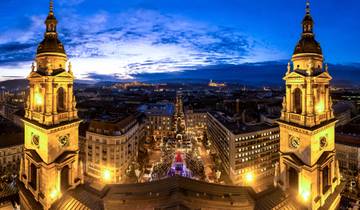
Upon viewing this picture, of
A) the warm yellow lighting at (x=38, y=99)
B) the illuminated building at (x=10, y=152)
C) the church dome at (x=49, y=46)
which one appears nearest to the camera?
the warm yellow lighting at (x=38, y=99)

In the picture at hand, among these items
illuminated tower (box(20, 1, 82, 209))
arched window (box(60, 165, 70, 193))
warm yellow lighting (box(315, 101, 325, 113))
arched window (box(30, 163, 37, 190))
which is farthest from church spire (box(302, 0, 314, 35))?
arched window (box(30, 163, 37, 190))

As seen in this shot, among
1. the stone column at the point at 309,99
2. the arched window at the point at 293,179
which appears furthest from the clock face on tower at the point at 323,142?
the arched window at the point at 293,179

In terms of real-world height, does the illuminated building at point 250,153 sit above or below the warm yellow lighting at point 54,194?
below

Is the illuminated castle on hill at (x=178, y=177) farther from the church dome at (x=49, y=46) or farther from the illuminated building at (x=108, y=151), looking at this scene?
the illuminated building at (x=108, y=151)

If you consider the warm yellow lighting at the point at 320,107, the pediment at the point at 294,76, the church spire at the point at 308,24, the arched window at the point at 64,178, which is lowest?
the arched window at the point at 64,178

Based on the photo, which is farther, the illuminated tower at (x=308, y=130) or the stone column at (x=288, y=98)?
the stone column at (x=288, y=98)

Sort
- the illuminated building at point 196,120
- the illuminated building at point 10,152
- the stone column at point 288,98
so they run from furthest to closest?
the illuminated building at point 196,120 < the illuminated building at point 10,152 < the stone column at point 288,98

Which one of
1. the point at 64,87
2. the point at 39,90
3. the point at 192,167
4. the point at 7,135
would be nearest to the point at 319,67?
the point at 192,167

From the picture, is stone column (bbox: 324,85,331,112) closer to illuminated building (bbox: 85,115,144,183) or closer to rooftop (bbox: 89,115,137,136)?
illuminated building (bbox: 85,115,144,183)
